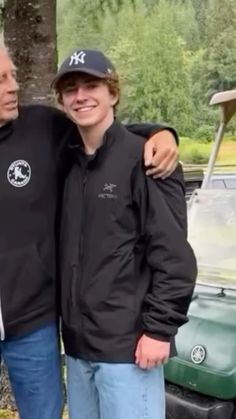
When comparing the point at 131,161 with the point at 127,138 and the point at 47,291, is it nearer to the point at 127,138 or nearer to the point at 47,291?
the point at 127,138

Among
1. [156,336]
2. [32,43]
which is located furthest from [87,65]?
[32,43]

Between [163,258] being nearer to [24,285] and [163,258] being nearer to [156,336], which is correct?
[156,336]

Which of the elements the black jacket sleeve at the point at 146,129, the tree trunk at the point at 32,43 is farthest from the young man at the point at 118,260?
the tree trunk at the point at 32,43

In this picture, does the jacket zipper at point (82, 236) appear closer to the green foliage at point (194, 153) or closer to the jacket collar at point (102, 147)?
the jacket collar at point (102, 147)

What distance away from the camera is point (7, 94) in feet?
8.38

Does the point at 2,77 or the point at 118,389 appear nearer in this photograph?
the point at 118,389

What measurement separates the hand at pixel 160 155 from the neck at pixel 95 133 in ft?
0.45

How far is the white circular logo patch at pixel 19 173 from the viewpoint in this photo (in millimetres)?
2518

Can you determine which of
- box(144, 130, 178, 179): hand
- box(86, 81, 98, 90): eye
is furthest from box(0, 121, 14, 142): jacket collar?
box(144, 130, 178, 179): hand

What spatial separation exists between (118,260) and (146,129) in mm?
489

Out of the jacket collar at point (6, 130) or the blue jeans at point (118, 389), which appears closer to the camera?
the blue jeans at point (118, 389)

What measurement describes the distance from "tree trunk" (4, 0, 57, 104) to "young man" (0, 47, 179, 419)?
61.9 inches

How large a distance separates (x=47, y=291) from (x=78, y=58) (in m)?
0.76

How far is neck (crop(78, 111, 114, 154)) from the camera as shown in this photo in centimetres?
239
